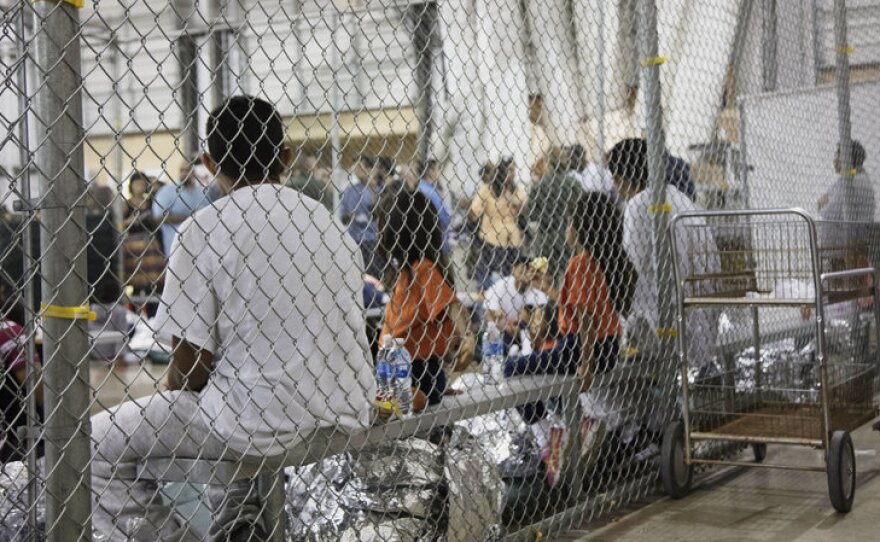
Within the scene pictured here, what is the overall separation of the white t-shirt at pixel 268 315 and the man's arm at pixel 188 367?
30 mm

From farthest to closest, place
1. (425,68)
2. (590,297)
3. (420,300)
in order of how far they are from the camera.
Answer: (425,68) → (590,297) → (420,300)

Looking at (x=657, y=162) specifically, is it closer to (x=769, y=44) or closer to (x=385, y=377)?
(x=385, y=377)

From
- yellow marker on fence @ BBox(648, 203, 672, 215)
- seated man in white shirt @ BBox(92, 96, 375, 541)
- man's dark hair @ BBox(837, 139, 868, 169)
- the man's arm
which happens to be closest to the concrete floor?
yellow marker on fence @ BBox(648, 203, 672, 215)

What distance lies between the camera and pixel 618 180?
5109 mm

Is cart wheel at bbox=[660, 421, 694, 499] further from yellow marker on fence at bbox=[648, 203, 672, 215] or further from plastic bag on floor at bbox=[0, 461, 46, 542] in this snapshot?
plastic bag on floor at bbox=[0, 461, 46, 542]

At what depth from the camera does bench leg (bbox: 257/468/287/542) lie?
2.85 meters

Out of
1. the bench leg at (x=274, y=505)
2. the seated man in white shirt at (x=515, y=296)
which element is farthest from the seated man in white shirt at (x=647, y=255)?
the bench leg at (x=274, y=505)

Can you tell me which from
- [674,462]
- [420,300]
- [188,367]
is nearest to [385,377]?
[420,300]

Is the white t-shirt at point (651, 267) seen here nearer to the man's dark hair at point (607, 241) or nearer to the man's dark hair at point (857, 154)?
the man's dark hair at point (607, 241)

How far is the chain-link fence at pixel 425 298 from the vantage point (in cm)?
240

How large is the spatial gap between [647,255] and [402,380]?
67.1 inches

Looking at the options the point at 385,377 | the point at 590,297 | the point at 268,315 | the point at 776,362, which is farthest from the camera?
the point at 776,362

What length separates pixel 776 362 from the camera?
16.6 feet

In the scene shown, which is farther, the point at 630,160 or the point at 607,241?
the point at 630,160
